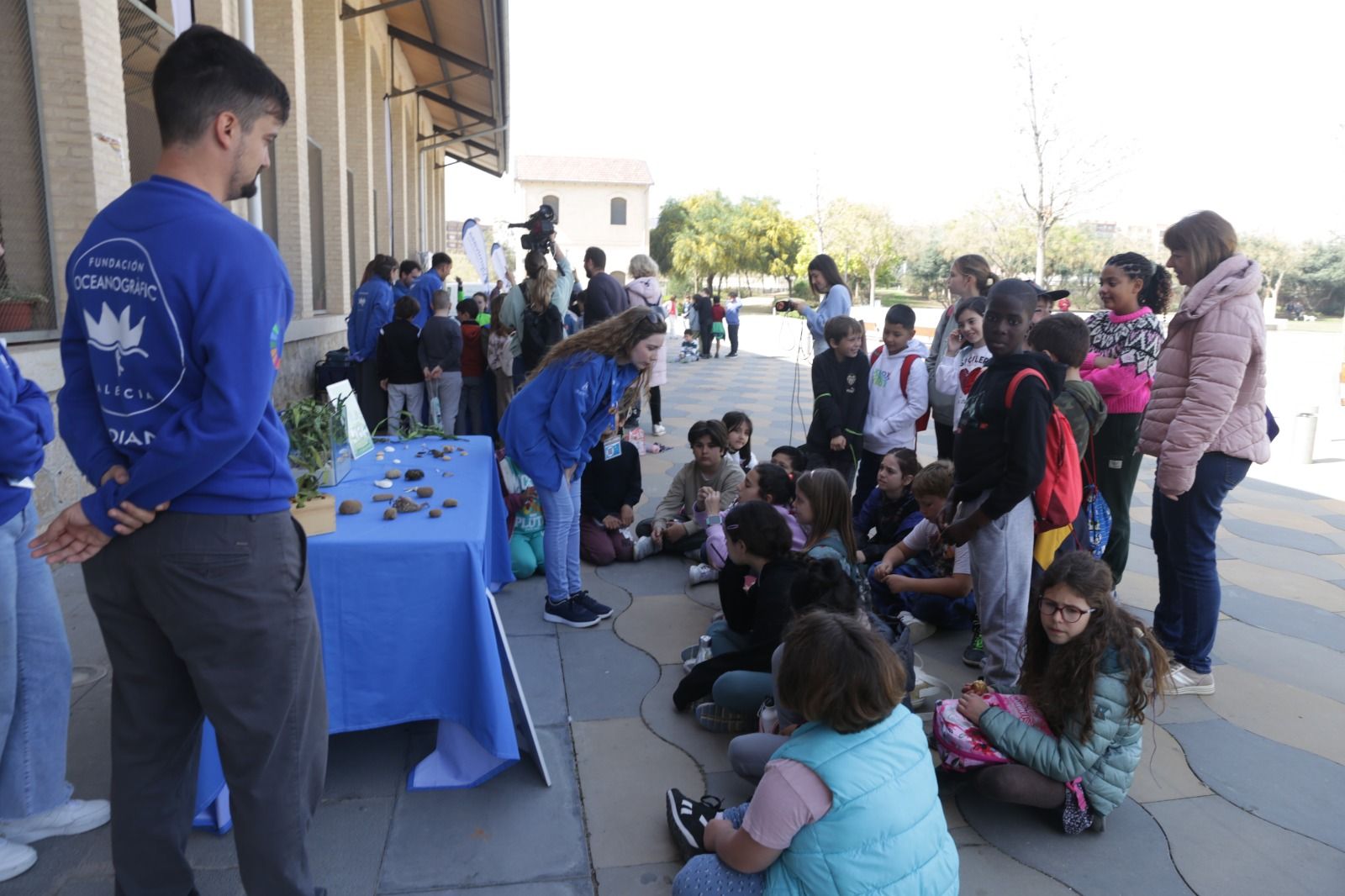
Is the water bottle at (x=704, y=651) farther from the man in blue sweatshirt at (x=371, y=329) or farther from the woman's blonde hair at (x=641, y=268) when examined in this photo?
the woman's blonde hair at (x=641, y=268)

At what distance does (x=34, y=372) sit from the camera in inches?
182

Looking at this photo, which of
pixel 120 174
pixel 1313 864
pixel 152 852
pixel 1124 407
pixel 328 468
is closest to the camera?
pixel 152 852

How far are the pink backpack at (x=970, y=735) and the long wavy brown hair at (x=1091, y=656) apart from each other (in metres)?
0.07

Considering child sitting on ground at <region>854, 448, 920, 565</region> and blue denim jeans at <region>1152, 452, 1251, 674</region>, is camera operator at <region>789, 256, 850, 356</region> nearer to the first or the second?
child sitting on ground at <region>854, 448, 920, 565</region>

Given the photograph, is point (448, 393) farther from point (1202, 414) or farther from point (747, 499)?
point (1202, 414)

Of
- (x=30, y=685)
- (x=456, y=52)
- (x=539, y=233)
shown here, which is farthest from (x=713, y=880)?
(x=456, y=52)

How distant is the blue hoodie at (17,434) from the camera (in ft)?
7.03

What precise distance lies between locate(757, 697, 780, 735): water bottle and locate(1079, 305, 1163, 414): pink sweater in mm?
2511

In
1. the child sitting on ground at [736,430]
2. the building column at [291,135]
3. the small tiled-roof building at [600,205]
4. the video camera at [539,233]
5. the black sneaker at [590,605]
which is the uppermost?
the small tiled-roof building at [600,205]

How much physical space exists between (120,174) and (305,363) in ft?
14.6

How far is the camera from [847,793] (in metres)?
1.84

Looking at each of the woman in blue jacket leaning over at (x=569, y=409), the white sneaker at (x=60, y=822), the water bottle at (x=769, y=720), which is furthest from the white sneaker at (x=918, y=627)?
the white sneaker at (x=60, y=822)

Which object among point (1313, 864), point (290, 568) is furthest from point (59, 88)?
point (1313, 864)

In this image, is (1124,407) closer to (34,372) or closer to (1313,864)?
(1313,864)
